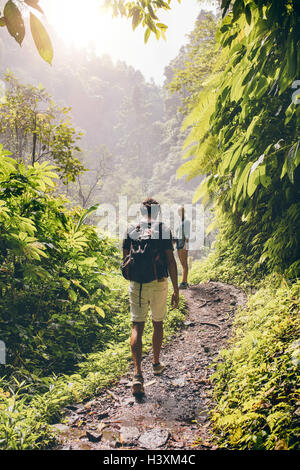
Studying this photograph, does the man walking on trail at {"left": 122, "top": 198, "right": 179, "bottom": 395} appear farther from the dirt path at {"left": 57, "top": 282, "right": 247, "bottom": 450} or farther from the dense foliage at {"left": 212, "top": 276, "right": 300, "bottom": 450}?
the dense foliage at {"left": 212, "top": 276, "right": 300, "bottom": 450}

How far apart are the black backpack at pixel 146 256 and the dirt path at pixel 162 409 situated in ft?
3.88

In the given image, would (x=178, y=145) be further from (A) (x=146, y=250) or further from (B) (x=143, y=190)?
(A) (x=146, y=250)

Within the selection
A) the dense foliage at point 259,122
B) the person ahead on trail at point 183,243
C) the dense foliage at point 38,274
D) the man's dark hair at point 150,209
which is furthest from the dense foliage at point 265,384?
the person ahead on trail at point 183,243

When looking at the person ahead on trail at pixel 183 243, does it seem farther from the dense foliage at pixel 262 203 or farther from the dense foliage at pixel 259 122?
the dense foliage at pixel 262 203

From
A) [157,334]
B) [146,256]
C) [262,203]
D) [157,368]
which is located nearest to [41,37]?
[146,256]

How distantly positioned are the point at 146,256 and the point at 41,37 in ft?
8.11

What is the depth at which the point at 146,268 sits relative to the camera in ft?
10.3

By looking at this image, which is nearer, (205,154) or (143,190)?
(205,154)

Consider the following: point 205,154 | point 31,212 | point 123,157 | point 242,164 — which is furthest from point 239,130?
point 123,157

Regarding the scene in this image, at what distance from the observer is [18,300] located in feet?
10.7

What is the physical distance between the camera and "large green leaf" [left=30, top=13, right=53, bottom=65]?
31.0 inches

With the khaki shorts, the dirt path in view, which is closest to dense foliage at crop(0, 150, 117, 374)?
the khaki shorts

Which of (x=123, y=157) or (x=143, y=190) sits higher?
(x=123, y=157)
